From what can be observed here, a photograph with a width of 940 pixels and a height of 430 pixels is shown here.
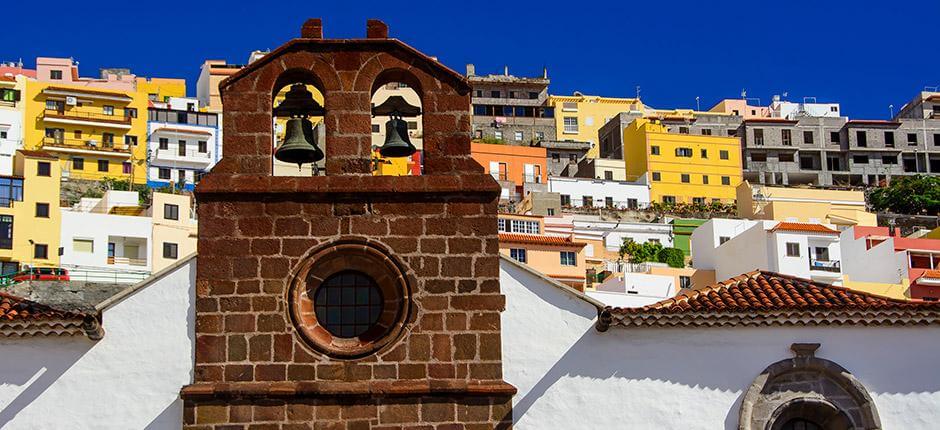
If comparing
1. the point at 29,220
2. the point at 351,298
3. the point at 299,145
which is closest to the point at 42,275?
the point at 29,220

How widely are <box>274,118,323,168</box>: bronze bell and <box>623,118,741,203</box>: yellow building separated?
73.0 m

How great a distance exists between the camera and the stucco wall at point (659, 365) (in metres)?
17.1

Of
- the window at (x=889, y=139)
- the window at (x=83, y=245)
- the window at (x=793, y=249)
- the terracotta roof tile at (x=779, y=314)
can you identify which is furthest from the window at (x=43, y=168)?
the window at (x=889, y=139)

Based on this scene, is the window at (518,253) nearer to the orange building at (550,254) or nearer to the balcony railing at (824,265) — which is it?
the orange building at (550,254)

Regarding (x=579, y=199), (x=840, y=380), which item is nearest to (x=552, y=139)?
(x=579, y=199)

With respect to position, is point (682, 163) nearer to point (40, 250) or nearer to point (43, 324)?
point (40, 250)

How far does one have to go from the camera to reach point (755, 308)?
1736cm

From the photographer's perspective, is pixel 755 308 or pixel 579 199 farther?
pixel 579 199

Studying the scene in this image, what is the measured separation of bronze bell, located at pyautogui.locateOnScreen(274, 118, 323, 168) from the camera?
682 inches

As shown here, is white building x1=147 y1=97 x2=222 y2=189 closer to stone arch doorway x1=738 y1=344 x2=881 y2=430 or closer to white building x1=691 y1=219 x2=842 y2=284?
white building x1=691 y1=219 x2=842 y2=284

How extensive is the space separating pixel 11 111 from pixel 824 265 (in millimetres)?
53283

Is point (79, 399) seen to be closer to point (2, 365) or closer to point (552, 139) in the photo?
point (2, 365)

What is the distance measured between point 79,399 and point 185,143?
72.7 meters

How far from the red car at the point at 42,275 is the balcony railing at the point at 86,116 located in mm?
30818
